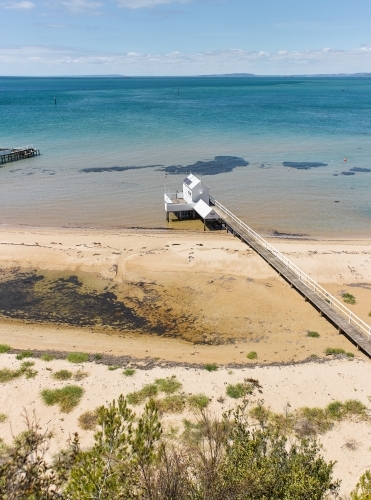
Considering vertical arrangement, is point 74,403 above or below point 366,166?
below

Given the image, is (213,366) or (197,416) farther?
(213,366)

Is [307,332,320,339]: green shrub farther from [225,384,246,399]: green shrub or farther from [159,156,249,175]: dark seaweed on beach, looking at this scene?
[159,156,249,175]: dark seaweed on beach

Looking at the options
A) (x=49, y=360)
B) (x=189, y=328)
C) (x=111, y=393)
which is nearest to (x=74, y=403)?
(x=111, y=393)

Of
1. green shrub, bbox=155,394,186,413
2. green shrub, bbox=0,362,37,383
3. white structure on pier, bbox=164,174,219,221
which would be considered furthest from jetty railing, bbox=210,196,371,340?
green shrub, bbox=0,362,37,383

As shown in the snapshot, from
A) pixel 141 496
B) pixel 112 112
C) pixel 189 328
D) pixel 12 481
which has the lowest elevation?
pixel 189 328

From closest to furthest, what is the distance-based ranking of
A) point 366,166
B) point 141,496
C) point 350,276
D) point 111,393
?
point 141,496 → point 111,393 → point 350,276 → point 366,166

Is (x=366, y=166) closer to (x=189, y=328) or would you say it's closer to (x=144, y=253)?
(x=144, y=253)

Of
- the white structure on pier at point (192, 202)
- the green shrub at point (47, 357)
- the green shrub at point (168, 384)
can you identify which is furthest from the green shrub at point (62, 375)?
the white structure on pier at point (192, 202)
